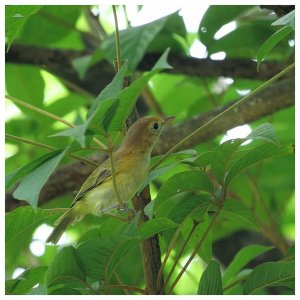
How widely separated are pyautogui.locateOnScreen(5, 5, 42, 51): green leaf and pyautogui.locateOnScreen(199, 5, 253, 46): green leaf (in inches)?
52.5

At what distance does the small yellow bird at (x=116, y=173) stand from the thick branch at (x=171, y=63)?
1025 millimetres

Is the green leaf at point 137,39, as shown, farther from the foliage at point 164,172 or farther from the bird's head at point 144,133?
the bird's head at point 144,133

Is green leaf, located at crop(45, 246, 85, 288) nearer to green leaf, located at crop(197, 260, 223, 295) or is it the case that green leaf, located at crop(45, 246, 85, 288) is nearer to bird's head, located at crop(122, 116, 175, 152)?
green leaf, located at crop(197, 260, 223, 295)

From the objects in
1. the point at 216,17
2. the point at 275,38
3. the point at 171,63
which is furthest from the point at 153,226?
the point at 171,63

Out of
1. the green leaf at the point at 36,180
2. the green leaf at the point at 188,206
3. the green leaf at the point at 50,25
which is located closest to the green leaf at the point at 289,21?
the green leaf at the point at 188,206

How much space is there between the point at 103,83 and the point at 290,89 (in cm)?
154

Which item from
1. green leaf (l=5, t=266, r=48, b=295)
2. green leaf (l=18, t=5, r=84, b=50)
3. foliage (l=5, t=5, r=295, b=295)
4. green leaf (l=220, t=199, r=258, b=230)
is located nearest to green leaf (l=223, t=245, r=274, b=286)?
foliage (l=5, t=5, r=295, b=295)

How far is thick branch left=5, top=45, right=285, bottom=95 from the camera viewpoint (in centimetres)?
367

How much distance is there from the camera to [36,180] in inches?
65.8

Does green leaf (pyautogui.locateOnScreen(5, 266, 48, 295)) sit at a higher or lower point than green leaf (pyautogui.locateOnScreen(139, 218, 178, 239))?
lower

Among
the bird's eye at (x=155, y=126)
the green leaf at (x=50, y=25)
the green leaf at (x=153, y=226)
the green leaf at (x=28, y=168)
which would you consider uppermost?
the green leaf at (x=50, y=25)

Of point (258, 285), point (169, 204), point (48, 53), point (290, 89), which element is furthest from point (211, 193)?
point (48, 53)

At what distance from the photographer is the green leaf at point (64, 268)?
183cm

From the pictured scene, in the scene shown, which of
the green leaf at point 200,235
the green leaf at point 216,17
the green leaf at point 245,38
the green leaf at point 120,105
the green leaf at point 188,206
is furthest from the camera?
the green leaf at point 245,38
